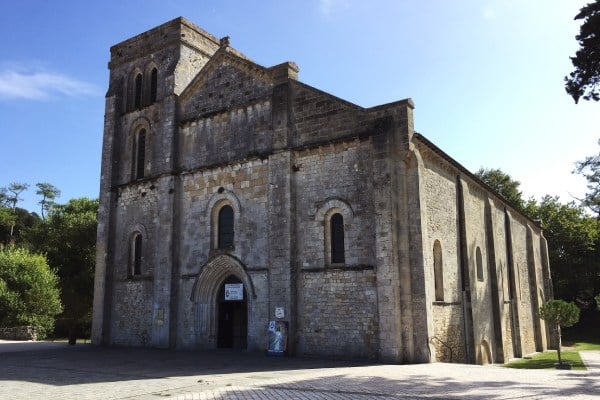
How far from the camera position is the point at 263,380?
1288 cm

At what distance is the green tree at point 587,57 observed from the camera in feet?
41.1

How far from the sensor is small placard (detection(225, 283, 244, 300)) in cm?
2092

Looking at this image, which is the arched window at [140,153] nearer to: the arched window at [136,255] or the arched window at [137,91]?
the arched window at [137,91]

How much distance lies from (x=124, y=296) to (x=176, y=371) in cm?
1085

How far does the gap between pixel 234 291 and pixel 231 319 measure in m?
1.83

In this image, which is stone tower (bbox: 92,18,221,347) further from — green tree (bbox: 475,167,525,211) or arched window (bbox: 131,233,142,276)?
green tree (bbox: 475,167,525,211)

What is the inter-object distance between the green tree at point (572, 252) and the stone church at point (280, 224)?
63.7 ft

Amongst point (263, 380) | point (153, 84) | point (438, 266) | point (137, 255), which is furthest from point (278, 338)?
point (153, 84)

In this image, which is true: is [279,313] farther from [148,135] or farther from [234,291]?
[148,135]

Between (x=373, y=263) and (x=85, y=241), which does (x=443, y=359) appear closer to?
(x=373, y=263)

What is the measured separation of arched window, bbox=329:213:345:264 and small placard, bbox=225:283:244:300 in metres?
4.44

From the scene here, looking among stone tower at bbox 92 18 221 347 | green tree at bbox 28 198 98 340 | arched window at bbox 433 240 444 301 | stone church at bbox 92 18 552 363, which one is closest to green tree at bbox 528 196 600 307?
stone church at bbox 92 18 552 363

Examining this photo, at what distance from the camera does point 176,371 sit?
48.2ft

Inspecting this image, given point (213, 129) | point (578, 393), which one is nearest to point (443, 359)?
point (578, 393)
